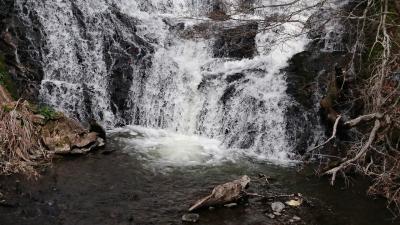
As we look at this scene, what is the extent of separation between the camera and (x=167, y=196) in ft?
29.3

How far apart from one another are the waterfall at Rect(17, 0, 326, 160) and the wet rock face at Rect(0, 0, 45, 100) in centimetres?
16

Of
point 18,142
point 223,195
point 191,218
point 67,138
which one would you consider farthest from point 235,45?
point 191,218

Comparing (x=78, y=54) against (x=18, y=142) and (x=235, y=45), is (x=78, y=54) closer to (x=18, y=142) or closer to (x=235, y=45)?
(x=18, y=142)

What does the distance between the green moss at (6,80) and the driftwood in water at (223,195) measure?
→ 5737 millimetres

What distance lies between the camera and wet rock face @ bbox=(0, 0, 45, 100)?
39.9ft

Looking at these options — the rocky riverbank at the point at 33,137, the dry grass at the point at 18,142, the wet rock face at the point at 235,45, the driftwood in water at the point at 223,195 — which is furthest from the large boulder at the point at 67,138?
the wet rock face at the point at 235,45

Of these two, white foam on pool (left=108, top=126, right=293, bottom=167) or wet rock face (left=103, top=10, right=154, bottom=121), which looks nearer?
white foam on pool (left=108, top=126, right=293, bottom=167)

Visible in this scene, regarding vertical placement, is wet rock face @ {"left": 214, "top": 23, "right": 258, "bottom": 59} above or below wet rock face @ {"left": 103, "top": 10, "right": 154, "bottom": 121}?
above

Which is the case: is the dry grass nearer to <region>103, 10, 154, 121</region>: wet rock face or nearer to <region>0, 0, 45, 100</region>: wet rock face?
<region>0, 0, 45, 100</region>: wet rock face

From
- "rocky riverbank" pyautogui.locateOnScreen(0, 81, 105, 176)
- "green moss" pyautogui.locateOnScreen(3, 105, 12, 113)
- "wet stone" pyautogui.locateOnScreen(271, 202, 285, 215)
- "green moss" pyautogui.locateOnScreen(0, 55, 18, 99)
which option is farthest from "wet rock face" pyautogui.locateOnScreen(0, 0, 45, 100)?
"wet stone" pyautogui.locateOnScreen(271, 202, 285, 215)

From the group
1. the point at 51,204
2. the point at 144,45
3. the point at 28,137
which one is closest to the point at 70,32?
the point at 144,45

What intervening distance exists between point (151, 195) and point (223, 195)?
1379 millimetres

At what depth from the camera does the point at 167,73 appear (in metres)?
13.3

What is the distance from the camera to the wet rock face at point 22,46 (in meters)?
12.2
